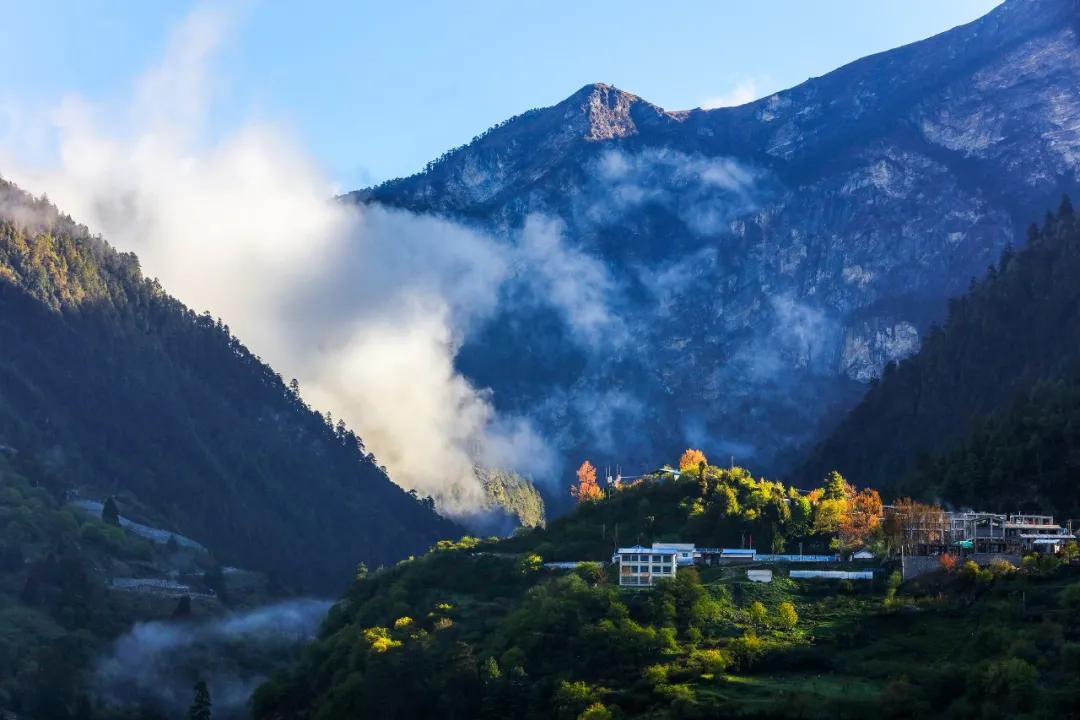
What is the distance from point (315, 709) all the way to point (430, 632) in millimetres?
13571

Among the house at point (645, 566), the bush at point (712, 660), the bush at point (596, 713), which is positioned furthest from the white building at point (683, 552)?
the bush at point (596, 713)

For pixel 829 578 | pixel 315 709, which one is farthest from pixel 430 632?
pixel 829 578

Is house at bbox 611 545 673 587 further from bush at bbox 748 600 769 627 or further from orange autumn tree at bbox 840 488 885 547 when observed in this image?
orange autumn tree at bbox 840 488 885 547

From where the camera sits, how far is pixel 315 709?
161 metres

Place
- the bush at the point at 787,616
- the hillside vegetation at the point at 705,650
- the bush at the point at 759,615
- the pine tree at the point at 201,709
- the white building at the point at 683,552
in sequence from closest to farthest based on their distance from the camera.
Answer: the hillside vegetation at the point at 705,650 → the bush at the point at 787,616 → the bush at the point at 759,615 → the white building at the point at 683,552 → the pine tree at the point at 201,709

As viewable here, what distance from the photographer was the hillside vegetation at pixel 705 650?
12506 cm

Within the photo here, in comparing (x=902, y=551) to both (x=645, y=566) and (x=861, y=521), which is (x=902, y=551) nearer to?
(x=861, y=521)

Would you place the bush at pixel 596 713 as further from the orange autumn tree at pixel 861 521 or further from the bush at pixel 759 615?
the orange autumn tree at pixel 861 521

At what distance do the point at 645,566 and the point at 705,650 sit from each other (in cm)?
2750

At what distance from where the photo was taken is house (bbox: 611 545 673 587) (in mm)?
166000

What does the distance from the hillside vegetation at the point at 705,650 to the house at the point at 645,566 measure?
90.3 inches

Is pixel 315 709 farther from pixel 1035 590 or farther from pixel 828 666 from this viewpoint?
pixel 1035 590

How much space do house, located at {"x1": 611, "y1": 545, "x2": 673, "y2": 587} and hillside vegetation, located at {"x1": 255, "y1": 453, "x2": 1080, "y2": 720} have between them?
2.29 metres

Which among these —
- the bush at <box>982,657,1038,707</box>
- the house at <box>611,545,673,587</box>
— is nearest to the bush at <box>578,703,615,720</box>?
the bush at <box>982,657,1038,707</box>
